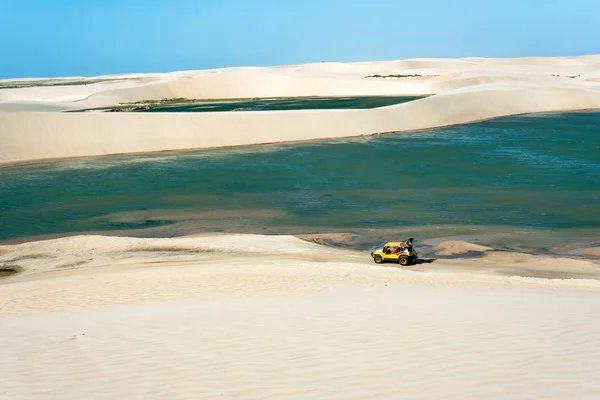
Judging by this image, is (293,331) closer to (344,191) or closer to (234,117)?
(344,191)

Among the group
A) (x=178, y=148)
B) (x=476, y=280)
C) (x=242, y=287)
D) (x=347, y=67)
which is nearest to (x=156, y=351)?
(x=242, y=287)

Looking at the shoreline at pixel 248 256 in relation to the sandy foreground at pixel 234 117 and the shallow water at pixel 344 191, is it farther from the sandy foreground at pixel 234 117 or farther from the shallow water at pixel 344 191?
the sandy foreground at pixel 234 117

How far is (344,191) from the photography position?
70.4 ft

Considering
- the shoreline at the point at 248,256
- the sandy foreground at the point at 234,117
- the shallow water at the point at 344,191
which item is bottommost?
the shoreline at the point at 248,256

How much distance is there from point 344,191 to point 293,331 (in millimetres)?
14837

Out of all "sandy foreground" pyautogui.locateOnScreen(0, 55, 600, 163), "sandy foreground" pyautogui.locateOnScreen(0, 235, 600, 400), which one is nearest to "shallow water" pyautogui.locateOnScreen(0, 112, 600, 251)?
"sandy foreground" pyautogui.locateOnScreen(0, 55, 600, 163)

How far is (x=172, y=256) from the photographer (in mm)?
13344

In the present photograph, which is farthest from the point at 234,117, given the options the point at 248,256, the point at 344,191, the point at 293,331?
the point at 293,331

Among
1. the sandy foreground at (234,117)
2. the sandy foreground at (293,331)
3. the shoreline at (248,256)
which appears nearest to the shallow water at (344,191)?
the shoreline at (248,256)

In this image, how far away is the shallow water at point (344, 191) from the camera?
54.5 ft

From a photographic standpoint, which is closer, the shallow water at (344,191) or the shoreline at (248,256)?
the shoreline at (248,256)

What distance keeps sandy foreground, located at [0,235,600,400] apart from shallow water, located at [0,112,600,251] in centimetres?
370

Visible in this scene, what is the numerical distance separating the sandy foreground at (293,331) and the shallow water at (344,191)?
12.1ft

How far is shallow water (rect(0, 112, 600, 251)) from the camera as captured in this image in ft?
54.5
